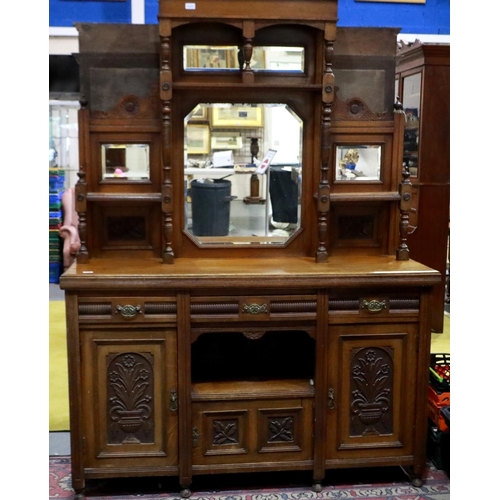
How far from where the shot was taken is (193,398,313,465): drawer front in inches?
105

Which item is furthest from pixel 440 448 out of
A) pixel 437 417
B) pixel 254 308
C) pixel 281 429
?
pixel 254 308

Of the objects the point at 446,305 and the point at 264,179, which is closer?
the point at 264,179

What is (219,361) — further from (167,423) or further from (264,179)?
(264,179)

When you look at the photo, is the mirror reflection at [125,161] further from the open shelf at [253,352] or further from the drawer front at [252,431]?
the drawer front at [252,431]

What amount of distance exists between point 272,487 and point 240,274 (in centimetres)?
97

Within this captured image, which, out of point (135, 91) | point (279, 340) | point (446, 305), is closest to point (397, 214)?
point (279, 340)

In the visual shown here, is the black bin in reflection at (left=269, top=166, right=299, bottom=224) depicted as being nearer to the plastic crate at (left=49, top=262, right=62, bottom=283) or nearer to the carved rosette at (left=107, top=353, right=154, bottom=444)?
the carved rosette at (left=107, top=353, right=154, bottom=444)

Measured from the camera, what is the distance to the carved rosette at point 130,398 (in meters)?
2.60

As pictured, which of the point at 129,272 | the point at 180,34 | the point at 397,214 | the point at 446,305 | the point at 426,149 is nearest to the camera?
the point at 129,272

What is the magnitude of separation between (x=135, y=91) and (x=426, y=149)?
248 cm

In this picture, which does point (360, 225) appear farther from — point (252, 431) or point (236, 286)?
point (252, 431)

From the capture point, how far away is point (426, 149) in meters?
4.52

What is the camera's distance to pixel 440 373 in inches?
127

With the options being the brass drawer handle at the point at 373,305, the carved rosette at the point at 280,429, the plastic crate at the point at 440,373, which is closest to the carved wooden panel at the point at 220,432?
the carved rosette at the point at 280,429
